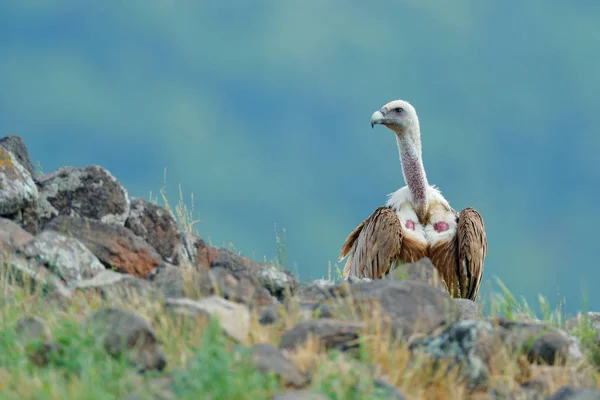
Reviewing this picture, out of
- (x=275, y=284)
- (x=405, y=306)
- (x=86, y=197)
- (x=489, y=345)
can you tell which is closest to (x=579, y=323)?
(x=489, y=345)

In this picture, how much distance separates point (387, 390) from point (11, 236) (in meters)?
4.57

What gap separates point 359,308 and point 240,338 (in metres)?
A: 1.10

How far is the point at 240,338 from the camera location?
19.5 ft

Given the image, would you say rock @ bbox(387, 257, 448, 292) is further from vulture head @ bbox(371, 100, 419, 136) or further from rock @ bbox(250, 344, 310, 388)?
vulture head @ bbox(371, 100, 419, 136)

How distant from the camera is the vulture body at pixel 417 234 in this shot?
12180mm

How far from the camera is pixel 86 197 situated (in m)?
9.73

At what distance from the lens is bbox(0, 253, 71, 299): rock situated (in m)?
7.61

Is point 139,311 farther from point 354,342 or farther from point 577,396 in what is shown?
point 577,396

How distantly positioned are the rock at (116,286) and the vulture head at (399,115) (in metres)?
6.25

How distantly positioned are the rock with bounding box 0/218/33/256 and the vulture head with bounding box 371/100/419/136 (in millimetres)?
5701

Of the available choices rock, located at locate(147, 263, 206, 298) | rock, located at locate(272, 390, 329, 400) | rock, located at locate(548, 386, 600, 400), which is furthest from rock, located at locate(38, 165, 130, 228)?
rock, located at locate(548, 386, 600, 400)

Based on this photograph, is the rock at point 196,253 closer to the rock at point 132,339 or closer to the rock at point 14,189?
the rock at point 14,189

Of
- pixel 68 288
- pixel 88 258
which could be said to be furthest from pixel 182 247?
pixel 68 288

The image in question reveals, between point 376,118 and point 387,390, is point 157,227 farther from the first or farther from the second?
point 387,390
